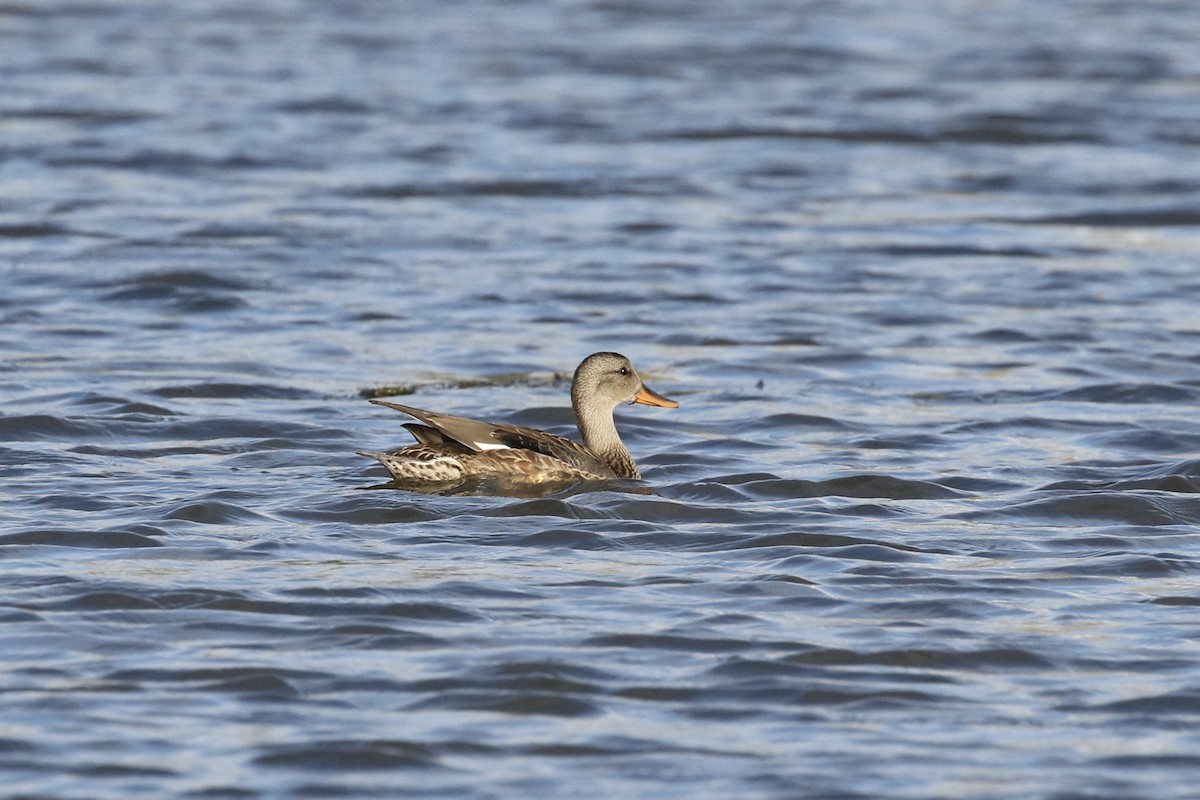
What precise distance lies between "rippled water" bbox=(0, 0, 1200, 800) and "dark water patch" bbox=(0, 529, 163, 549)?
33 millimetres

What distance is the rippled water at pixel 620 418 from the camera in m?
7.12

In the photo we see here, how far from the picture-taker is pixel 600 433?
11.4 meters

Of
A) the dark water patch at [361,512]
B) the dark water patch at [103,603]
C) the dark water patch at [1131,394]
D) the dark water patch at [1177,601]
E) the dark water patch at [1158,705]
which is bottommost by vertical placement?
the dark water patch at [1158,705]

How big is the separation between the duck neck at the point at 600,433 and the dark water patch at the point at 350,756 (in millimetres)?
4506

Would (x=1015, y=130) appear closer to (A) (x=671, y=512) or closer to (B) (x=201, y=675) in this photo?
(A) (x=671, y=512)

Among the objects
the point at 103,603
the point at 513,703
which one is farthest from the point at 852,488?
the point at 103,603

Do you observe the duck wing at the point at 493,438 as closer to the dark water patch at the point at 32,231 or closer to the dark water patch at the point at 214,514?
the dark water patch at the point at 214,514

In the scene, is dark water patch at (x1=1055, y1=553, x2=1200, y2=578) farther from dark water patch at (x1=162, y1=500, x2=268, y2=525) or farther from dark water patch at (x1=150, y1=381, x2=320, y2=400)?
dark water patch at (x1=150, y1=381, x2=320, y2=400)

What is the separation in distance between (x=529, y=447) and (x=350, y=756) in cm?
409

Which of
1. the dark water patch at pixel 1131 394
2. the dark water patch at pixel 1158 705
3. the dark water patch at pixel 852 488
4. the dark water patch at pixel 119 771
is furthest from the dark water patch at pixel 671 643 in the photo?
the dark water patch at pixel 1131 394

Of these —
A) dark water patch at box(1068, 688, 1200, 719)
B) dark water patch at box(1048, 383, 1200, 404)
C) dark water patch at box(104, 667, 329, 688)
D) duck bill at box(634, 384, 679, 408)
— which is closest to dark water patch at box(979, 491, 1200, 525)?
duck bill at box(634, 384, 679, 408)

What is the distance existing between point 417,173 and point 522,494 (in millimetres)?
11376

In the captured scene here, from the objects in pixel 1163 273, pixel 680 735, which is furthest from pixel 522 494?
pixel 1163 273

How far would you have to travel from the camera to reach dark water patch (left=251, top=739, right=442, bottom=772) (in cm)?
670
